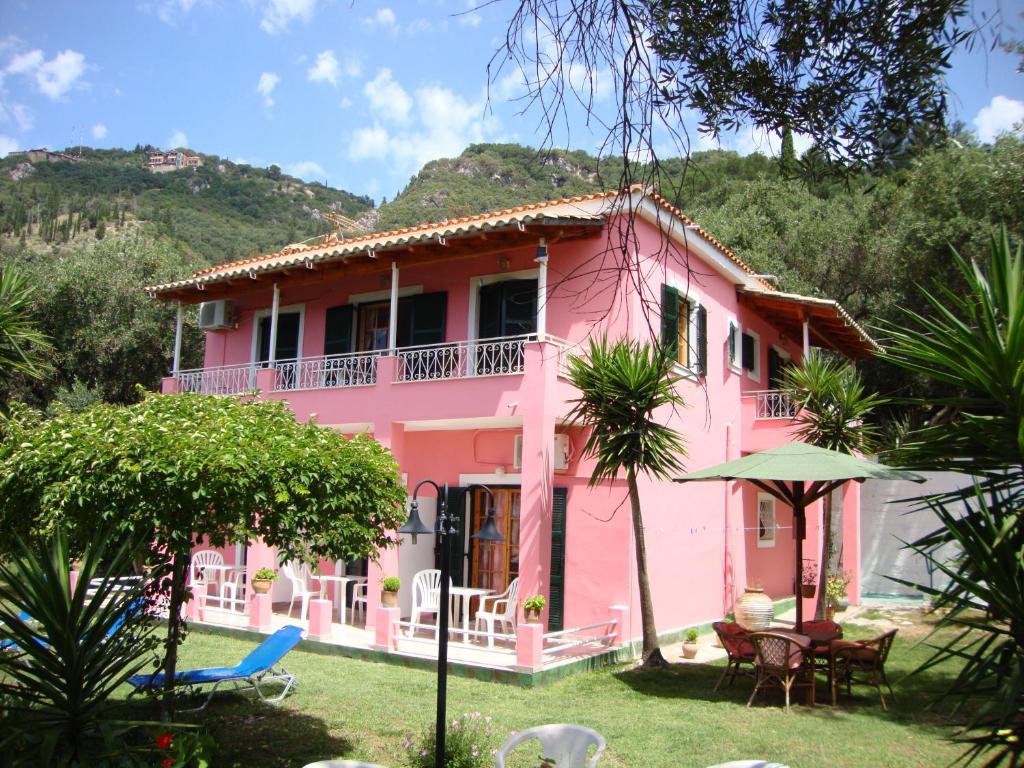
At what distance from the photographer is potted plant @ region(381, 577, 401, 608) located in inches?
460

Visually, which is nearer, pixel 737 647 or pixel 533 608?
pixel 737 647

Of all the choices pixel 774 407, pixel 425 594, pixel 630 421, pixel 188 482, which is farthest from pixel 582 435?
pixel 188 482

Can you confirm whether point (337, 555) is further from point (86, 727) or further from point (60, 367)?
point (60, 367)

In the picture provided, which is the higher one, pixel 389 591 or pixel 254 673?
pixel 389 591

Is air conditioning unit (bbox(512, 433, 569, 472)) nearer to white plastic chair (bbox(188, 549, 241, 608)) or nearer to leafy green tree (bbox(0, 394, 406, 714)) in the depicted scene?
leafy green tree (bbox(0, 394, 406, 714))

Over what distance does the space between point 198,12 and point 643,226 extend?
8974 millimetres

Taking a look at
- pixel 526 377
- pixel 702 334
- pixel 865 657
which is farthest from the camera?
pixel 702 334

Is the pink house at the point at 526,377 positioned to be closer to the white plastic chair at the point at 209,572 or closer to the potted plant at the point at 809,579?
the potted plant at the point at 809,579

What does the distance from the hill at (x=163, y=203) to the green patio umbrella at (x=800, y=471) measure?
5161 cm

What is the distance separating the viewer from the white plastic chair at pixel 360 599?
13241 mm

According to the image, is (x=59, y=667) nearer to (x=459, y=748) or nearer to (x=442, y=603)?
(x=442, y=603)

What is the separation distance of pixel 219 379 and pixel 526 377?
7414 mm

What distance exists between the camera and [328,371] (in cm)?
1447


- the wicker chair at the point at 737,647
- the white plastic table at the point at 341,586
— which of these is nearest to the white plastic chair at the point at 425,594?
the white plastic table at the point at 341,586
